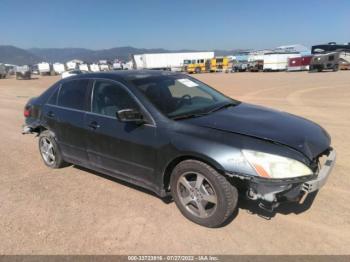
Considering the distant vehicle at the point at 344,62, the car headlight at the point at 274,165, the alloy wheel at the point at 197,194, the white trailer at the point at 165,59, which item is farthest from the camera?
the white trailer at the point at 165,59

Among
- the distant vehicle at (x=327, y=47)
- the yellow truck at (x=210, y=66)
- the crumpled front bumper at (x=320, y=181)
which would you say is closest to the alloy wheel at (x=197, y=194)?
the crumpled front bumper at (x=320, y=181)

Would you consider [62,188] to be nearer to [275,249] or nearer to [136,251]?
[136,251]

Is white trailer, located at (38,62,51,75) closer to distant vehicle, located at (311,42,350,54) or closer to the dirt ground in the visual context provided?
distant vehicle, located at (311,42,350,54)

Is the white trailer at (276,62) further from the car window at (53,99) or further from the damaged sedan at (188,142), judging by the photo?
the car window at (53,99)

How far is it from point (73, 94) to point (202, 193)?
2.67m

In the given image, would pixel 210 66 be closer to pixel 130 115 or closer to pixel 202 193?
pixel 130 115

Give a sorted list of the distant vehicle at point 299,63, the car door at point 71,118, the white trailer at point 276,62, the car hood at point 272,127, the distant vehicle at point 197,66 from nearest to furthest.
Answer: the car hood at point 272,127
the car door at point 71,118
the distant vehicle at point 299,63
the white trailer at point 276,62
the distant vehicle at point 197,66

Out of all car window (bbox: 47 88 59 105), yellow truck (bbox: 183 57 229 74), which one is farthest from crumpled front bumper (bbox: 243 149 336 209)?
yellow truck (bbox: 183 57 229 74)

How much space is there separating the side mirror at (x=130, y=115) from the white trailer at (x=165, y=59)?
65.6 metres

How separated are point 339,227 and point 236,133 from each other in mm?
1492

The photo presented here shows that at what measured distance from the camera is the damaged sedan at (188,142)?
3.26m

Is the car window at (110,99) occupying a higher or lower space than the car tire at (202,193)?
higher

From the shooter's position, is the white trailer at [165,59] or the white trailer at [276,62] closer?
the white trailer at [276,62]

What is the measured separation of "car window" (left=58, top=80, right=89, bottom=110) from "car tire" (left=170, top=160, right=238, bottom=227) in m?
1.98
